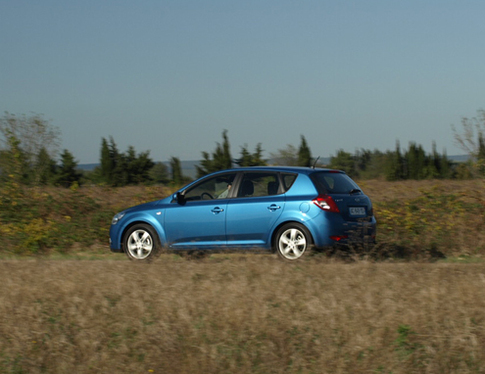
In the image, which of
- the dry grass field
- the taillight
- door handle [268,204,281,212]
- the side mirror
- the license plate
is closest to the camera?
the dry grass field

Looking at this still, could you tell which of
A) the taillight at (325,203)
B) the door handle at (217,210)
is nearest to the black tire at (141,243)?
the door handle at (217,210)

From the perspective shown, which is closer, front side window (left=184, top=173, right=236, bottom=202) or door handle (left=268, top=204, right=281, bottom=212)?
door handle (left=268, top=204, right=281, bottom=212)

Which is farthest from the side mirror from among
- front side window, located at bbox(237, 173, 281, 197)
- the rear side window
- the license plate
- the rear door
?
the license plate

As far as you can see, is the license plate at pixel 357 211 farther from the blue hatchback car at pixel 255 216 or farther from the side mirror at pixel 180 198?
the side mirror at pixel 180 198

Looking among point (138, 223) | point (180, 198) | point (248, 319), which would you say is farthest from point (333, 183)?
point (248, 319)

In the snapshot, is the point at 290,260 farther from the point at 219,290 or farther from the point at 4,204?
the point at 4,204

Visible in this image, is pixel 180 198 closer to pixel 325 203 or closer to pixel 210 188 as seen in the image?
pixel 210 188

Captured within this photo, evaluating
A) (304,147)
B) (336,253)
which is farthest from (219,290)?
(304,147)

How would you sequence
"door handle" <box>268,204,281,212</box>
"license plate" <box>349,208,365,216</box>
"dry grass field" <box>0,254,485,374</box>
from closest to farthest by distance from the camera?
"dry grass field" <box>0,254,485,374</box> → "door handle" <box>268,204,281,212</box> → "license plate" <box>349,208,365,216</box>

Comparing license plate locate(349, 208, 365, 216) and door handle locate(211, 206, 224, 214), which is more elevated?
door handle locate(211, 206, 224, 214)

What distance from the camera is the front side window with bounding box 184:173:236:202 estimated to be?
36.0ft

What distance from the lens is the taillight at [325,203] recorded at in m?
9.94

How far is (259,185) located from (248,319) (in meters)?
3.43

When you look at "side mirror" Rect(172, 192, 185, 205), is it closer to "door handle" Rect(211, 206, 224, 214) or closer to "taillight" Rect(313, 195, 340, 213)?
"door handle" Rect(211, 206, 224, 214)
